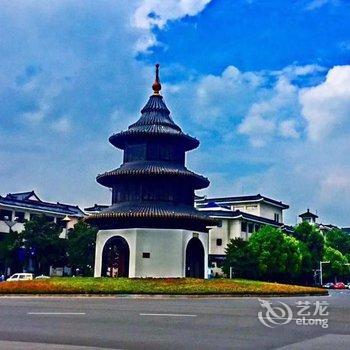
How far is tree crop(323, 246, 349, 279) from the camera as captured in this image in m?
79.8

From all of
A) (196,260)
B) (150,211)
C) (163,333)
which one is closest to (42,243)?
(196,260)

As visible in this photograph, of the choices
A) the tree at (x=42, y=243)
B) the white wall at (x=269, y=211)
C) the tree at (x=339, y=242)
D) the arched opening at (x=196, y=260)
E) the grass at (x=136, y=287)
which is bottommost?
the grass at (x=136, y=287)

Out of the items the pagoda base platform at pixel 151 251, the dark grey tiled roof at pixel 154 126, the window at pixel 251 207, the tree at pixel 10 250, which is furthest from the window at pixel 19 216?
the window at pixel 251 207

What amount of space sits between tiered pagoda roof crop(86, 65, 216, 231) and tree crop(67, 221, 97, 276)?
1629 centimetres

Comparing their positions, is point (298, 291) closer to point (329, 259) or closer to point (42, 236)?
point (42, 236)

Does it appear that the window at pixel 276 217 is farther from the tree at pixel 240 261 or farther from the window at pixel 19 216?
the window at pixel 19 216

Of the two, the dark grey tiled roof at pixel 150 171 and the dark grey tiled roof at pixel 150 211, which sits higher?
the dark grey tiled roof at pixel 150 171

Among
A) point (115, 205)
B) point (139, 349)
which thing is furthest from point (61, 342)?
point (115, 205)

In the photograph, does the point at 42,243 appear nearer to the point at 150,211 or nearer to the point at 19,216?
the point at 19,216

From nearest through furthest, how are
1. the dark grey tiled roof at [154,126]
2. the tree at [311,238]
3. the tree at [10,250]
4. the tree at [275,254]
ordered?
the dark grey tiled roof at [154,126]
the tree at [10,250]
the tree at [275,254]
the tree at [311,238]

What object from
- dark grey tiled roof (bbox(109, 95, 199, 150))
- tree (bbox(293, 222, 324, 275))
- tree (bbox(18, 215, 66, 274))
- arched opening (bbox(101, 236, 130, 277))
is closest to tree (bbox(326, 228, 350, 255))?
tree (bbox(293, 222, 324, 275))

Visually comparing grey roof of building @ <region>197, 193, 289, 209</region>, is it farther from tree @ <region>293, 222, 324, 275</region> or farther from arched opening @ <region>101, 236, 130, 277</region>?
arched opening @ <region>101, 236, 130, 277</region>

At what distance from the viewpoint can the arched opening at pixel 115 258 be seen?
3809 cm

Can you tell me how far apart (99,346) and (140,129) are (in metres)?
31.3
